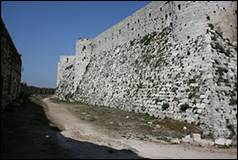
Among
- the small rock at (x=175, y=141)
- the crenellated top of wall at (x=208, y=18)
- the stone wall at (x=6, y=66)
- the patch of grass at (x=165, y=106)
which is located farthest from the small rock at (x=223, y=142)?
the stone wall at (x=6, y=66)

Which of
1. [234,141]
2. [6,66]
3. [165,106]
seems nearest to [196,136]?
[234,141]

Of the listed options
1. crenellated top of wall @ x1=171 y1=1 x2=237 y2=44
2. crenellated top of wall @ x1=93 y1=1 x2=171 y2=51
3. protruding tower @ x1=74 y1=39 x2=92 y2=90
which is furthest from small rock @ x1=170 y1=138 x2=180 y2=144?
protruding tower @ x1=74 y1=39 x2=92 y2=90

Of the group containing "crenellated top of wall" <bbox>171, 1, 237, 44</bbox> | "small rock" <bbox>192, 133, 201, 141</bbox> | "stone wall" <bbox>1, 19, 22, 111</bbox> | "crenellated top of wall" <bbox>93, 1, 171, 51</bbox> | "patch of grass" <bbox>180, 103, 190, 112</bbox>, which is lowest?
"small rock" <bbox>192, 133, 201, 141</bbox>

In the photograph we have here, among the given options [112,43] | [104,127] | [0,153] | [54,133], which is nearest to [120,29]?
[112,43]

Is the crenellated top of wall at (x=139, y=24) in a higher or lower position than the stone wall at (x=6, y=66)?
higher

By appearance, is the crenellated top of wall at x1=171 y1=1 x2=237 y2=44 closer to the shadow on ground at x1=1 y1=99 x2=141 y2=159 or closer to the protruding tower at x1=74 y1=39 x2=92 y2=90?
the shadow on ground at x1=1 y1=99 x2=141 y2=159

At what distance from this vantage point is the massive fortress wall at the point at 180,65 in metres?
15.2

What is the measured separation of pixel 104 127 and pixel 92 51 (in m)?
24.1

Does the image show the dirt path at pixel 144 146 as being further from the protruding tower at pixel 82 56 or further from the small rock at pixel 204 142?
the protruding tower at pixel 82 56

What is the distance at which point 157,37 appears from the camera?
23.5 metres

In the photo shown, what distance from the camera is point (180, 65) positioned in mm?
18547

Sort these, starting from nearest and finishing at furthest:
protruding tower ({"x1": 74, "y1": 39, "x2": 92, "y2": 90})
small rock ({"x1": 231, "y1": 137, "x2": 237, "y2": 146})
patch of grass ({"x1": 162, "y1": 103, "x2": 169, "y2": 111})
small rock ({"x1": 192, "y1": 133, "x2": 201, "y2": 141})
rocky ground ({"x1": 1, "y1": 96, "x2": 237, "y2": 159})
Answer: rocky ground ({"x1": 1, "y1": 96, "x2": 237, "y2": 159}) → small rock ({"x1": 231, "y1": 137, "x2": 237, "y2": 146}) → small rock ({"x1": 192, "y1": 133, "x2": 201, "y2": 141}) → patch of grass ({"x1": 162, "y1": 103, "x2": 169, "y2": 111}) → protruding tower ({"x1": 74, "y1": 39, "x2": 92, "y2": 90})

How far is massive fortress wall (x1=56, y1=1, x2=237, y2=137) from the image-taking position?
49.9ft

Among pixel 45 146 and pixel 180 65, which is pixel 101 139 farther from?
pixel 180 65
